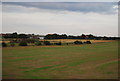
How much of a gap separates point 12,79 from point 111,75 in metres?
2.57

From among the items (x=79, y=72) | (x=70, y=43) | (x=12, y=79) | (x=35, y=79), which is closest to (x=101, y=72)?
(x=79, y=72)

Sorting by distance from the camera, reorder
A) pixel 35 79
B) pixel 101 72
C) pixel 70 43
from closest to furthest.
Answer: pixel 35 79
pixel 101 72
pixel 70 43

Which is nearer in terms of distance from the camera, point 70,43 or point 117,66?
point 117,66

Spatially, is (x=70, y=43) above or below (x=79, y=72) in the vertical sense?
above

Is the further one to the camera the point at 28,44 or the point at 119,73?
the point at 28,44

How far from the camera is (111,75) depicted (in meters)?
3.80

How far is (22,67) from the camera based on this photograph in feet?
15.0

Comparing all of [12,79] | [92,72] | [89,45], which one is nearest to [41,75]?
[12,79]

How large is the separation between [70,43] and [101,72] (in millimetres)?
6017

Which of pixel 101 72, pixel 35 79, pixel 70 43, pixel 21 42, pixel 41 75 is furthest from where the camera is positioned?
pixel 70 43

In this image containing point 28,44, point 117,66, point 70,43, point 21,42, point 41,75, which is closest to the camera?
point 41,75

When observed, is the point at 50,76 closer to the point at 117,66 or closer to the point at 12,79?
the point at 12,79

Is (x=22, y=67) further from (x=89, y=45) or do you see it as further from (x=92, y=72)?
(x=89, y=45)

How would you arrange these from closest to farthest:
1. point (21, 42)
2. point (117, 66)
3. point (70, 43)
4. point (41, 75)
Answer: point (41, 75)
point (117, 66)
point (21, 42)
point (70, 43)
